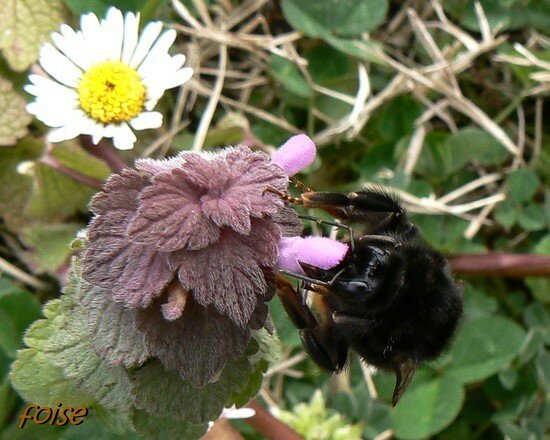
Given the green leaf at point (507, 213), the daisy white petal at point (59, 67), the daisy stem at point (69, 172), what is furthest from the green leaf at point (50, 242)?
the green leaf at point (507, 213)

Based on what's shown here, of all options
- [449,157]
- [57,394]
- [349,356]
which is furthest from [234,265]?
[449,157]

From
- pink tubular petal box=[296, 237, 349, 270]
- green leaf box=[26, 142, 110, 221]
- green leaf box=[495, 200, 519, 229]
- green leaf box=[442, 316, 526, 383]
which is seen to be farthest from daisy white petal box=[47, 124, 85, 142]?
green leaf box=[495, 200, 519, 229]

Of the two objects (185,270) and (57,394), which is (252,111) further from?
(185,270)

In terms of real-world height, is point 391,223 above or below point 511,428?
above

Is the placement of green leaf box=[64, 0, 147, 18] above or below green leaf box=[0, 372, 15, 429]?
above

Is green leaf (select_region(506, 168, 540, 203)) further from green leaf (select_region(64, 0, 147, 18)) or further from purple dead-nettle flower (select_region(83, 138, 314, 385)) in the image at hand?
purple dead-nettle flower (select_region(83, 138, 314, 385))

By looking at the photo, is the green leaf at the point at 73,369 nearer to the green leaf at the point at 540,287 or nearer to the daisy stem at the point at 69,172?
the daisy stem at the point at 69,172

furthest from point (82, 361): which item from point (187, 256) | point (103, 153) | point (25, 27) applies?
point (25, 27)
